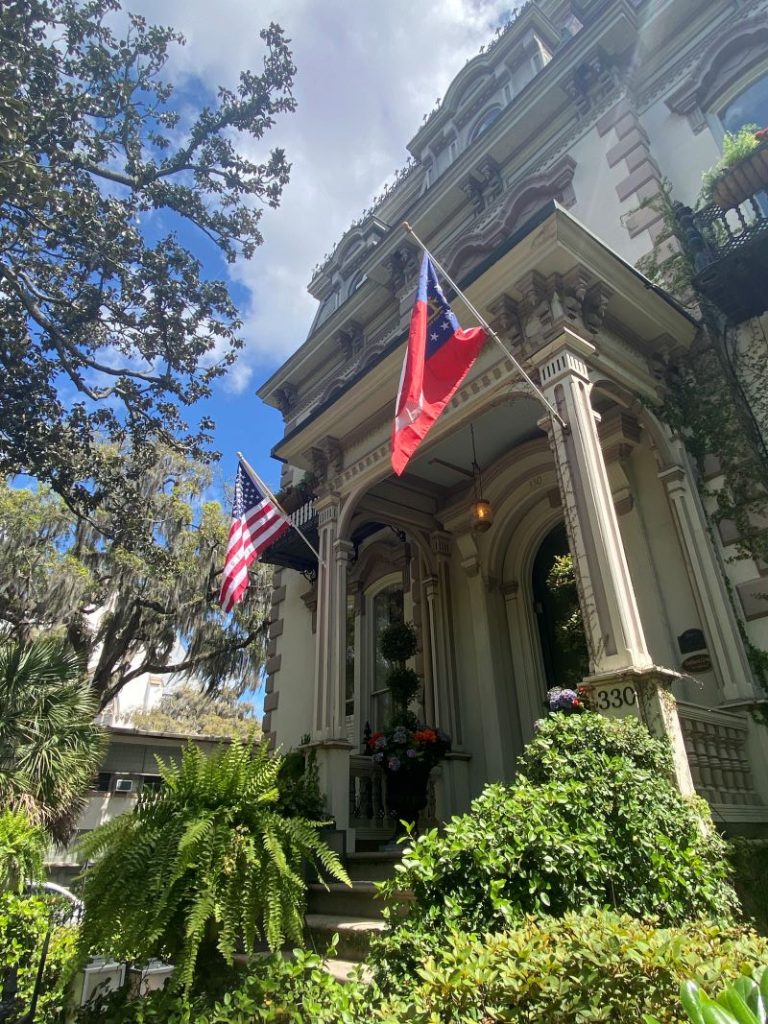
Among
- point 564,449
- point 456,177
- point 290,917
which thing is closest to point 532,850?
point 290,917

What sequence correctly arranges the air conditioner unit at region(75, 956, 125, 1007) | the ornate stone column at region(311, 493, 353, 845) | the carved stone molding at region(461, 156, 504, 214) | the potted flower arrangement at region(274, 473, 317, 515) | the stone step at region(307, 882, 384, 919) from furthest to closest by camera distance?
the carved stone molding at region(461, 156, 504, 214)
the potted flower arrangement at region(274, 473, 317, 515)
the ornate stone column at region(311, 493, 353, 845)
the stone step at region(307, 882, 384, 919)
the air conditioner unit at region(75, 956, 125, 1007)

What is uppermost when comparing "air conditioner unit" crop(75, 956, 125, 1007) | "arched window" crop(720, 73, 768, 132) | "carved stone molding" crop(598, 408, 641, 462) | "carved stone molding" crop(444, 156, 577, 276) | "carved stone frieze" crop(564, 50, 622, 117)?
"carved stone frieze" crop(564, 50, 622, 117)

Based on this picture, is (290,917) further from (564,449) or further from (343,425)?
(343,425)

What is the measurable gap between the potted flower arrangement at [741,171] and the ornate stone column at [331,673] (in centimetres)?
558

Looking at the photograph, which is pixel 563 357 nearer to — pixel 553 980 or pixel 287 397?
pixel 553 980

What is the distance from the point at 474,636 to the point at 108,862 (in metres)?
6.18

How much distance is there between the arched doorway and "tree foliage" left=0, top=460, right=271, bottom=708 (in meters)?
10.3

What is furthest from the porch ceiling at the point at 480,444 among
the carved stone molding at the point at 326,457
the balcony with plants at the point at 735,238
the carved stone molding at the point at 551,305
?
the balcony with plants at the point at 735,238

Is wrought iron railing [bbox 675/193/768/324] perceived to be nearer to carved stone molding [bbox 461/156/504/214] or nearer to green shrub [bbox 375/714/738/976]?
carved stone molding [bbox 461/156/504/214]

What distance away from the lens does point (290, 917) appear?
11.8 feet

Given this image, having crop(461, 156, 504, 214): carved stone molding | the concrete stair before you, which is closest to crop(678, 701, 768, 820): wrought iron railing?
the concrete stair

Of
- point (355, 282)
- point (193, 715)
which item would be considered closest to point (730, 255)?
point (355, 282)

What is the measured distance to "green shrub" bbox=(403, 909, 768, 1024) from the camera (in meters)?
1.90

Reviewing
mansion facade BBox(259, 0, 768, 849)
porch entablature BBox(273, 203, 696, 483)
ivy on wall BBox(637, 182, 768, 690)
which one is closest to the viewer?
mansion facade BBox(259, 0, 768, 849)
